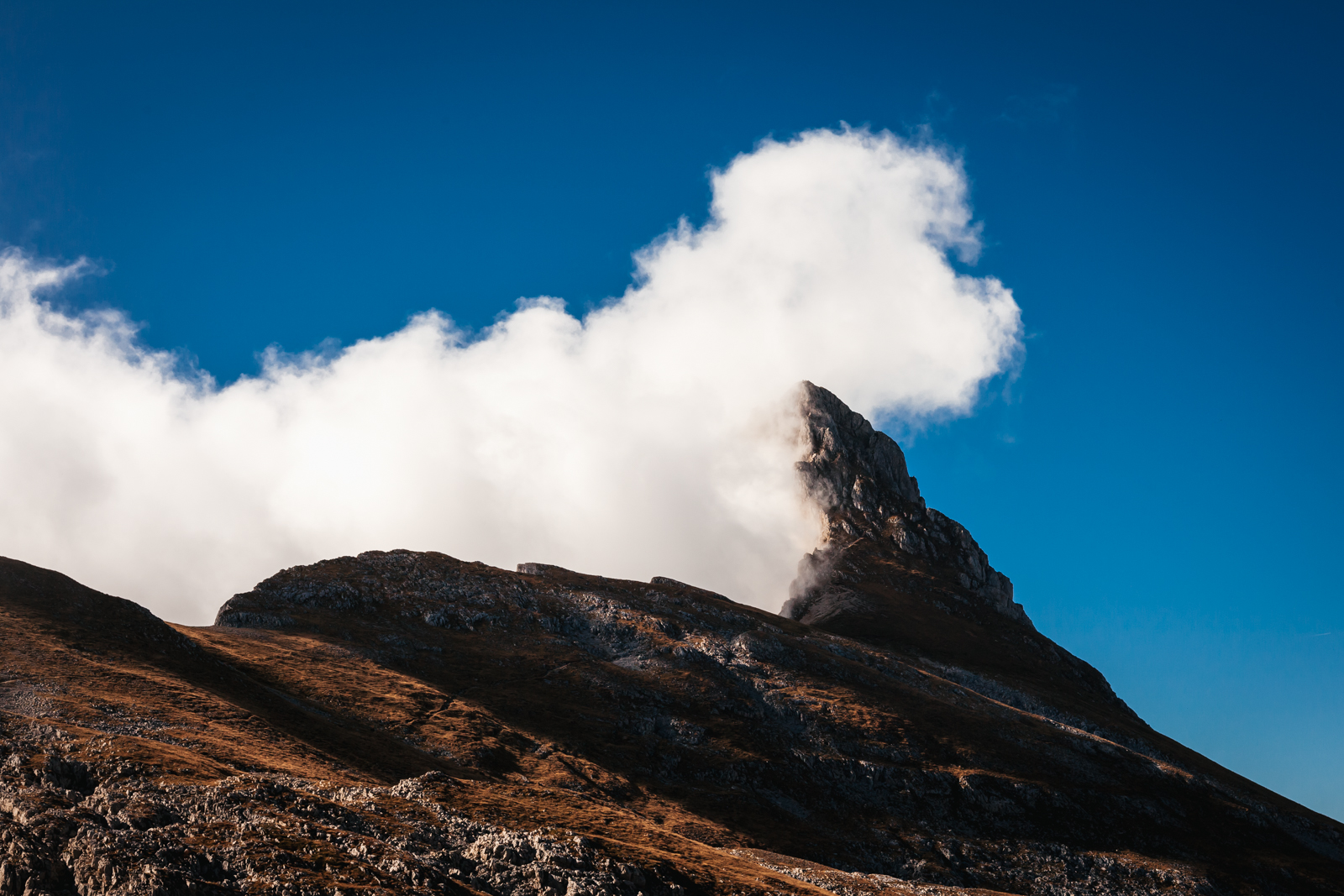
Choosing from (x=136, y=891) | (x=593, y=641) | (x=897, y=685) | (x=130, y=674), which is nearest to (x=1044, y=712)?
(x=897, y=685)

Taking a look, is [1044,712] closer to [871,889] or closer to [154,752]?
[871,889]

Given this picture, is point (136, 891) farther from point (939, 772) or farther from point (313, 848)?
point (939, 772)

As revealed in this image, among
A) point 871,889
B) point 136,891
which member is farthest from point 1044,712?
point 136,891

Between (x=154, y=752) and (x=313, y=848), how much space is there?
2489 centimetres

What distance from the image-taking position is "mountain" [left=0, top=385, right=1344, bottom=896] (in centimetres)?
4944

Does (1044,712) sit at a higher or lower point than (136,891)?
higher

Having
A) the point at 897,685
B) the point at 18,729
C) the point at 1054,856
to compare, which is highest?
the point at 897,685

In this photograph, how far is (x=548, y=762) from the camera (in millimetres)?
111750

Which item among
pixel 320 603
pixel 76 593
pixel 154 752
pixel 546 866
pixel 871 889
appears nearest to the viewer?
pixel 546 866

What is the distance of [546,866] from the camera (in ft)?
175

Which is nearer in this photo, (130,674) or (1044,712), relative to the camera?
(130,674)

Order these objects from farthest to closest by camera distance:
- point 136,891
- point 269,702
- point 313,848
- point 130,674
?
point 269,702 < point 130,674 < point 313,848 < point 136,891

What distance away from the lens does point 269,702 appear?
101688 mm

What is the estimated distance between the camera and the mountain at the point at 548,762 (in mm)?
49438
